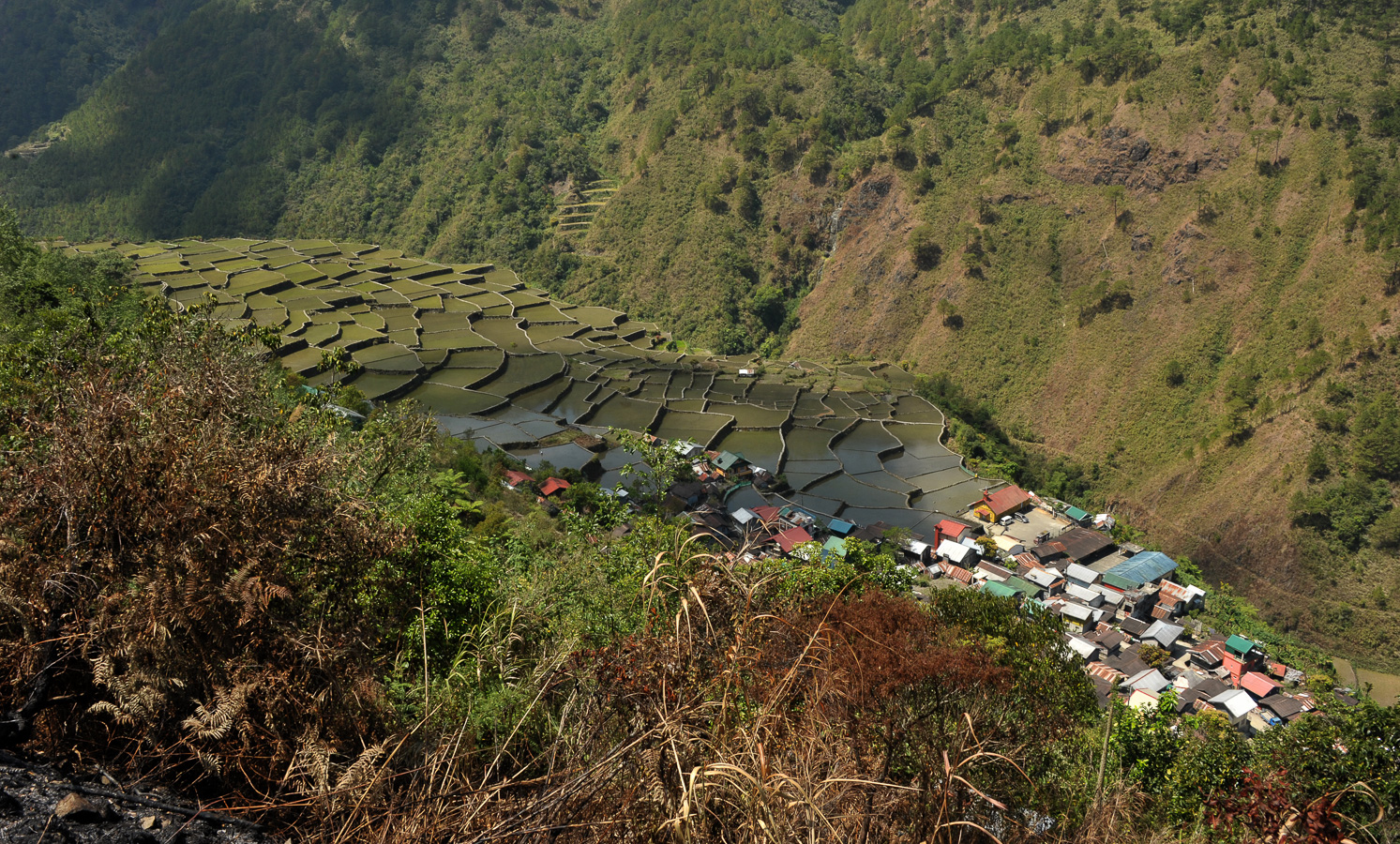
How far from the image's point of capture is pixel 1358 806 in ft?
25.6

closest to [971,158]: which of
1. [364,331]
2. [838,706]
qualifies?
[364,331]

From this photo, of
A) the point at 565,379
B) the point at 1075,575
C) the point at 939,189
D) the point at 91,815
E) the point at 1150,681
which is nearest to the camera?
the point at 91,815

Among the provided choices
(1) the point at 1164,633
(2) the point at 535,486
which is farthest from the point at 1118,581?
(2) the point at 535,486

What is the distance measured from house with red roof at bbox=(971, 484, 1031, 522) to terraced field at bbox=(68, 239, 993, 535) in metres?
0.81

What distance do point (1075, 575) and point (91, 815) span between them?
26691 mm

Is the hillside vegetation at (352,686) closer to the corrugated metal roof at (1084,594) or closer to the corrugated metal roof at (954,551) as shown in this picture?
the corrugated metal roof at (1084,594)

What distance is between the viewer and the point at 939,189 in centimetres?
5009

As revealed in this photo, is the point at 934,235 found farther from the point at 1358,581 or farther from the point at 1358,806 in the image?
the point at 1358,806

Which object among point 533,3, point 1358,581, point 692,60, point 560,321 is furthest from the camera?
point 533,3

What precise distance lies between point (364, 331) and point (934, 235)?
3325 cm

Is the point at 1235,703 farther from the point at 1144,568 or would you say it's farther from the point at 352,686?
the point at 352,686

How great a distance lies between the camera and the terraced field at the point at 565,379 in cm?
Result: 3166

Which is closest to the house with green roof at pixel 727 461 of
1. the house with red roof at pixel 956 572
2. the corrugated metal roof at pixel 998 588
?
the house with red roof at pixel 956 572

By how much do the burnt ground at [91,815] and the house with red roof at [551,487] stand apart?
22045mm
